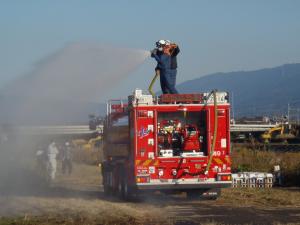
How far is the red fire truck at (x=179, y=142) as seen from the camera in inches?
891

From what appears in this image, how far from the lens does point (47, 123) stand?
27156mm

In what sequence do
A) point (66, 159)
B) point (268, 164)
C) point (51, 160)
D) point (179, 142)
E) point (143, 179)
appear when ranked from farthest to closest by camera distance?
1. point (66, 159)
2. point (51, 160)
3. point (268, 164)
4. point (179, 142)
5. point (143, 179)

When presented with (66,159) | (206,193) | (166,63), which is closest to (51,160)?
(66,159)

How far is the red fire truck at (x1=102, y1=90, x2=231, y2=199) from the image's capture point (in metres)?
22.6

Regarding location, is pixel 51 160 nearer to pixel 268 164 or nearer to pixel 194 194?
pixel 268 164

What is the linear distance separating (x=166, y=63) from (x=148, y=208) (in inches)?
195

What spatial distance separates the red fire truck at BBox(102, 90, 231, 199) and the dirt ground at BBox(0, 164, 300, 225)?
681 millimetres

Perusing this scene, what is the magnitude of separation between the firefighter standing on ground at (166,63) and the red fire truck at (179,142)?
1707 millimetres

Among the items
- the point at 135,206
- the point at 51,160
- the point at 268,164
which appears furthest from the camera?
the point at 51,160

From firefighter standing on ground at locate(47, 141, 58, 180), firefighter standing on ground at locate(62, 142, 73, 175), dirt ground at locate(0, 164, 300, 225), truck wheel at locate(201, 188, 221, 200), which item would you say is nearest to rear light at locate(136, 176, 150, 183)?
dirt ground at locate(0, 164, 300, 225)

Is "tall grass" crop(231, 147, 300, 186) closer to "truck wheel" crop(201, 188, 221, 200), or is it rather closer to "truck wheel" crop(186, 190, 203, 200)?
"truck wheel" crop(186, 190, 203, 200)

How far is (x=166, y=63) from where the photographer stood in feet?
80.8

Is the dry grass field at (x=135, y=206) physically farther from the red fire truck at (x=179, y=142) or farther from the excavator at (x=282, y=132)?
the excavator at (x=282, y=132)

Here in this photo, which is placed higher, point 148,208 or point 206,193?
point 206,193
